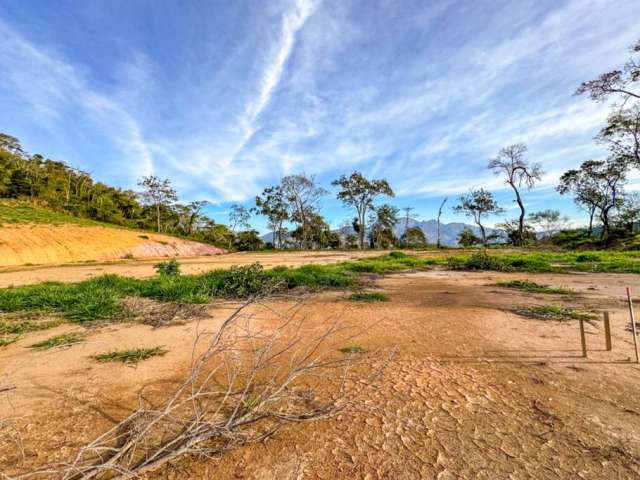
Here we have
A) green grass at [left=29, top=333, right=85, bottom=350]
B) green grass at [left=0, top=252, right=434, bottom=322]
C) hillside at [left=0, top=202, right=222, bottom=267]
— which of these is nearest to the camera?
green grass at [left=29, top=333, right=85, bottom=350]

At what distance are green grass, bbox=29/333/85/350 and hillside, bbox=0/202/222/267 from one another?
783 inches

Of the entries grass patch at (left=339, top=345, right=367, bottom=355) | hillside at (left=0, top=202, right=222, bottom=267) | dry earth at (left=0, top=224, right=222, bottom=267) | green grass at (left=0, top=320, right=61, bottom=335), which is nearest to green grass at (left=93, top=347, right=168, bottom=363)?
green grass at (left=0, top=320, right=61, bottom=335)

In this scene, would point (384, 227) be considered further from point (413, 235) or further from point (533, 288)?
point (533, 288)

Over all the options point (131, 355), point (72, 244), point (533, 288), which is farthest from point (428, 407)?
point (72, 244)

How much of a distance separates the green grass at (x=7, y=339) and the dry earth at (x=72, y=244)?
19.1 m

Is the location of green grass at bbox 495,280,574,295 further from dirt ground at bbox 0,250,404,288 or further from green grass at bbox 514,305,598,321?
dirt ground at bbox 0,250,404,288

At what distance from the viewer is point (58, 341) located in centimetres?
331

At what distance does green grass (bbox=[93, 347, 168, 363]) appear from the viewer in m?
2.89

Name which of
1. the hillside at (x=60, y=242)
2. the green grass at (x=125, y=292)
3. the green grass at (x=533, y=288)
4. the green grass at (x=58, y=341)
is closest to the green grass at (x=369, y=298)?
Result: the green grass at (x=125, y=292)

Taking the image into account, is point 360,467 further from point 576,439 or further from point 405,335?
point 405,335

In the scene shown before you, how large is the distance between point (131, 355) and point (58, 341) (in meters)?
1.15

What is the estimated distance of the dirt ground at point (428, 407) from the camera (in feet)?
4.95

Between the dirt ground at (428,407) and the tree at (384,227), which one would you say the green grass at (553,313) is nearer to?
the dirt ground at (428,407)

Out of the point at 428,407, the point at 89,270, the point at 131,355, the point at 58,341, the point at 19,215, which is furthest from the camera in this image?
the point at 19,215
